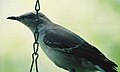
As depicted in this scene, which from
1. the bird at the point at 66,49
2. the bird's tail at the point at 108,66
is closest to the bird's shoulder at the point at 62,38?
the bird at the point at 66,49

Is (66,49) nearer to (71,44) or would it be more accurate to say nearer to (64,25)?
(71,44)

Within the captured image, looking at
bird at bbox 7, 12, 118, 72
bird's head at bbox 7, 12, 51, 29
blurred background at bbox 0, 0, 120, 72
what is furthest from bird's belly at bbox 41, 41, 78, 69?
blurred background at bbox 0, 0, 120, 72

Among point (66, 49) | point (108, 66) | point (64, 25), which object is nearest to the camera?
point (108, 66)

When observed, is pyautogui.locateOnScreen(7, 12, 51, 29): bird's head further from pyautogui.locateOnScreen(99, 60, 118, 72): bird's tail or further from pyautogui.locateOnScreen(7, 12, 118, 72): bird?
pyautogui.locateOnScreen(99, 60, 118, 72): bird's tail

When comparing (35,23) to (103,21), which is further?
(103,21)

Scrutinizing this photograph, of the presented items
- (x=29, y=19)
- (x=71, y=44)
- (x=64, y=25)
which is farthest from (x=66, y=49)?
(x=64, y=25)

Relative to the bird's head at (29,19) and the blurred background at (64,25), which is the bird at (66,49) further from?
the blurred background at (64,25)

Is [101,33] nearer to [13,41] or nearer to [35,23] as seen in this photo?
[13,41]

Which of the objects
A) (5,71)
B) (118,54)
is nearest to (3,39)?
(5,71)
